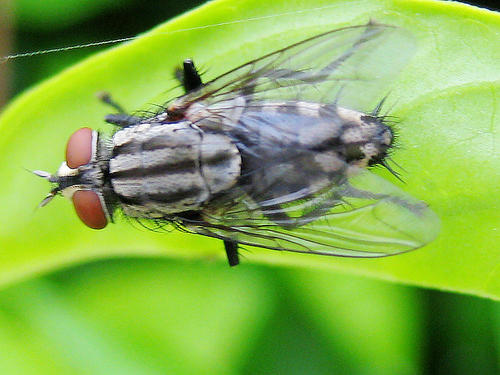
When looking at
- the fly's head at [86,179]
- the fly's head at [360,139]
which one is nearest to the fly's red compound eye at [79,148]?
the fly's head at [86,179]

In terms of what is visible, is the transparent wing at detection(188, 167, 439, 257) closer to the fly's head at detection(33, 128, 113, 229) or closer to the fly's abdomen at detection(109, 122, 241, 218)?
the fly's abdomen at detection(109, 122, 241, 218)

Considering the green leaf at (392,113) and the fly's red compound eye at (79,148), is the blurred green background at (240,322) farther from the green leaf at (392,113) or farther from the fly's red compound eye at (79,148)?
the fly's red compound eye at (79,148)

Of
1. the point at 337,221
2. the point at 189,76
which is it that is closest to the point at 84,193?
the point at 189,76

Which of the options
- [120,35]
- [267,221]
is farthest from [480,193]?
[120,35]

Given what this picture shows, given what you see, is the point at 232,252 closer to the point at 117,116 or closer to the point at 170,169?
the point at 170,169

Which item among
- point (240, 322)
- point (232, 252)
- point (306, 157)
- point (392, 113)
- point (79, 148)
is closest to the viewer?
point (392, 113)

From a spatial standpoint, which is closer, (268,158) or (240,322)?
(268,158)

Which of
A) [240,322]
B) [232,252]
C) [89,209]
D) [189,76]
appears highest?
[189,76]
